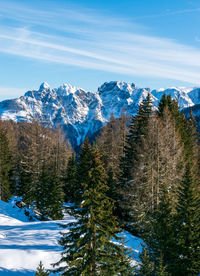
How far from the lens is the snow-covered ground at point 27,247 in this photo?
14.7m

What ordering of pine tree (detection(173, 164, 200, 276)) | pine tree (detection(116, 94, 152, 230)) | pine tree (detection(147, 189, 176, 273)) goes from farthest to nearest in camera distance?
pine tree (detection(116, 94, 152, 230)) < pine tree (detection(173, 164, 200, 276)) < pine tree (detection(147, 189, 176, 273))

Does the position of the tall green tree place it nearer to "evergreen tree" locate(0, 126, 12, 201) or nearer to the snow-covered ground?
"evergreen tree" locate(0, 126, 12, 201)

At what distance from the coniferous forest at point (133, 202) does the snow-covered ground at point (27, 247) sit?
119cm

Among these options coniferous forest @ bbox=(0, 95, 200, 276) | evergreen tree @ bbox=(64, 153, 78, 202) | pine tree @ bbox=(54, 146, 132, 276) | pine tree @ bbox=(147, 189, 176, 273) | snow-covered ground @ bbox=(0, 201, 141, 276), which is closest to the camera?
pine tree @ bbox=(54, 146, 132, 276)

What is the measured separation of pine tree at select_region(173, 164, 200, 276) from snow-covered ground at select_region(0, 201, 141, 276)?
10.9 ft

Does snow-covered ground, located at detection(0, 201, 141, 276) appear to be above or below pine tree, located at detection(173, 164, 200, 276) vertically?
below

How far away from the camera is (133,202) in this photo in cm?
2453

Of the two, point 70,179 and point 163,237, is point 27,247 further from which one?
point 70,179

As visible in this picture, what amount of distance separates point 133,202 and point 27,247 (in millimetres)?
11234

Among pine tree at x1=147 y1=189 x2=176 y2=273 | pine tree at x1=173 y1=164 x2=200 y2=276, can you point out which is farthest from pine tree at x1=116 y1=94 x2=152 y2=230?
pine tree at x1=147 y1=189 x2=176 y2=273

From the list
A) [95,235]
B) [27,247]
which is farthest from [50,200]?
[95,235]

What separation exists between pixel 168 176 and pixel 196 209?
7.92 meters

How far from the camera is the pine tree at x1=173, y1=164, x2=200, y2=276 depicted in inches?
600

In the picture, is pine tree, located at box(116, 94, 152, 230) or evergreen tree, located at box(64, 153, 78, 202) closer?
pine tree, located at box(116, 94, 152, 230)
